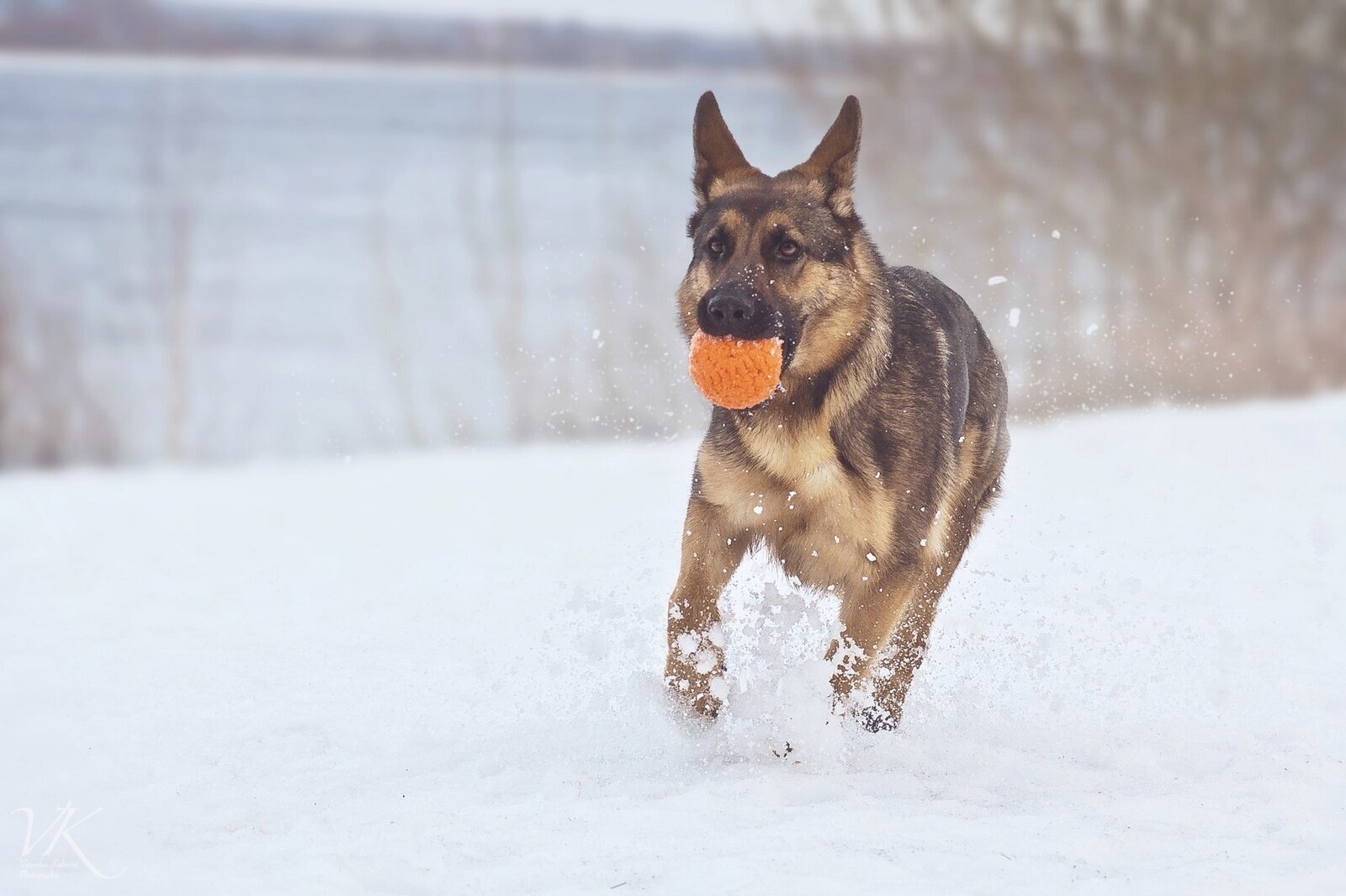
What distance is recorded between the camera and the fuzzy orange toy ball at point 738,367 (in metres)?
3.92

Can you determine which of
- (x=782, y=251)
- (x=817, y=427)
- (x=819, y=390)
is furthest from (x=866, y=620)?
(x=782, y=251)

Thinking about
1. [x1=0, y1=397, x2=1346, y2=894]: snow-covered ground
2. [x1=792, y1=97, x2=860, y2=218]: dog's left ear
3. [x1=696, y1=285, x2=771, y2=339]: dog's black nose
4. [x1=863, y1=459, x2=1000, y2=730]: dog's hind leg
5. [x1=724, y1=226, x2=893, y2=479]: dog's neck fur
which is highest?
[x1=792, y1=97, x2=860, y2=218]: dog's left ear

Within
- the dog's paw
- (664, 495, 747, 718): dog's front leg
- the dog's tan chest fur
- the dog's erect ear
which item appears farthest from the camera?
the dog's erect ear

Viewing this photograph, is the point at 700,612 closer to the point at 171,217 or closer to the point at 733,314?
the point at 733,314

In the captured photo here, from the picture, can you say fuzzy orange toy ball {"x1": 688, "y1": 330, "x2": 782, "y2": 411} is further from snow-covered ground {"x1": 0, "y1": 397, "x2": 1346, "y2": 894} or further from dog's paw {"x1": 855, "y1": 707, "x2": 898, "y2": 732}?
dog's paw {"x1": 855, "y1": 707, "x2": 898, "y2": 732}

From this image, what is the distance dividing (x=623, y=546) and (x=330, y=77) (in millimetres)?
16637

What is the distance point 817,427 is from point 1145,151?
36.3ft

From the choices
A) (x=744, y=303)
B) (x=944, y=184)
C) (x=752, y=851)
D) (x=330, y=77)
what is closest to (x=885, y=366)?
(x=744, y=303)

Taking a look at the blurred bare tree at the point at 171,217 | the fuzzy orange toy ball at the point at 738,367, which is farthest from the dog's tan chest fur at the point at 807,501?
the blurred bare tree at the point at 171,217

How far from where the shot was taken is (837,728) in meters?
4.11

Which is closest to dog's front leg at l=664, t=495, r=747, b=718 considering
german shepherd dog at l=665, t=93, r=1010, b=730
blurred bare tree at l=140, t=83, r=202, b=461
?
german shepherd dog at l=665, t=93, r=1010, b=730

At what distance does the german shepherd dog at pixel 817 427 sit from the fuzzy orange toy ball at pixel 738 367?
0.12 ft

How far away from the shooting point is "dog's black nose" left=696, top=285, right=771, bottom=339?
3.87 meters

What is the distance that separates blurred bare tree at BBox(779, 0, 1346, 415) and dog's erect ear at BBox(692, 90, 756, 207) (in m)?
9.18
